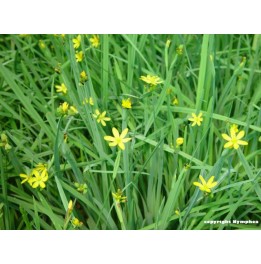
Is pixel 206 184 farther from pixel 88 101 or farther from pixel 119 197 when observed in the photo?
pixel 88 101

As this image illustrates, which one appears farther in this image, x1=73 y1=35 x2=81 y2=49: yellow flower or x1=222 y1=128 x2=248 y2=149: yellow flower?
x1=73 y1=35 x2=81 y2=49: yellow flower

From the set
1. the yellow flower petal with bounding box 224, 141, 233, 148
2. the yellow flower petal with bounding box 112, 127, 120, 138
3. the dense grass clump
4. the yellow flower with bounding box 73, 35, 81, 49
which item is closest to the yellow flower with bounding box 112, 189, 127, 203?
the dense grass clump

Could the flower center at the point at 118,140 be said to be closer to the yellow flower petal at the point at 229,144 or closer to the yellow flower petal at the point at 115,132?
the yellow flower petal at the point at 115,132

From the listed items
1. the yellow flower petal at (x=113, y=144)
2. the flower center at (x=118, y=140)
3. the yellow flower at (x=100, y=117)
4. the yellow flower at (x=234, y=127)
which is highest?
the yellow flower at (x=100, y=117)

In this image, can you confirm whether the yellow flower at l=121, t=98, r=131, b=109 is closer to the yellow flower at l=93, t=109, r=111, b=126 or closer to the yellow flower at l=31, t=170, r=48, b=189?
the yellow flower at l=93, t=109, r=111, b=126

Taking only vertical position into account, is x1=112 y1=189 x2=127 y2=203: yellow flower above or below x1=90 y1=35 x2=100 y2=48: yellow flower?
below

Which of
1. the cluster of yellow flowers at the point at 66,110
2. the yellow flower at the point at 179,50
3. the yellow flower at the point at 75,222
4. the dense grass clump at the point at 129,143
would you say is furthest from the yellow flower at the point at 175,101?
the yellow flower at the point at 75,222

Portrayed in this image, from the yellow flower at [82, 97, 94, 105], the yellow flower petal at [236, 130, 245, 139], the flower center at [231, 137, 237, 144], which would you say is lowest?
the flower center at [231, 137, 237, 144]
